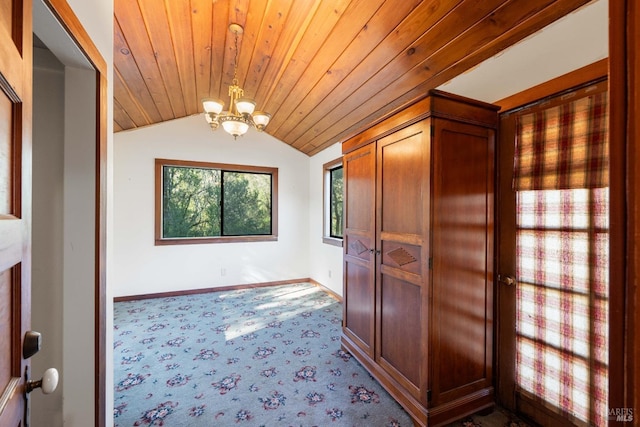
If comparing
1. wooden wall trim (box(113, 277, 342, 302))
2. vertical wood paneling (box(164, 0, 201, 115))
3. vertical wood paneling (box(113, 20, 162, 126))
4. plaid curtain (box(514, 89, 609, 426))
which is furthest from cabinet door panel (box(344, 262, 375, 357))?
vertical wood paneling (box(113, 20, 162, 126))

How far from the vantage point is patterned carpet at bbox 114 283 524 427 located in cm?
173

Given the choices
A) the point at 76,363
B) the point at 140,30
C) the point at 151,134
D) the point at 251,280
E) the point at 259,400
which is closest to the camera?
the point at 76,363

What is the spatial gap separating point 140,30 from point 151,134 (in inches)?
86.9

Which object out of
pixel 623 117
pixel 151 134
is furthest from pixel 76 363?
pixel 151 134

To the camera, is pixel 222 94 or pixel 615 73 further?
pixel 222 94

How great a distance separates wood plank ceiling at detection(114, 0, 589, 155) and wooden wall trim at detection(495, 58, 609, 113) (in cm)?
33

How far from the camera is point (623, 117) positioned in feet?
1.37

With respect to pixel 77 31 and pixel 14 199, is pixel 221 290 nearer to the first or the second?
pixel 77 31

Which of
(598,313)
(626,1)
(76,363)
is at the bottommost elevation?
(76,363)

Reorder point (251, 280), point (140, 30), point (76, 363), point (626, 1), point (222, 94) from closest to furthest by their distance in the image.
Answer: point (626, 1) → point (76, 363) → point (140, 30) → point (222, 94) → point (251, 280)

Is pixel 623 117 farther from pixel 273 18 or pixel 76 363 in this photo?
pixel 273 18

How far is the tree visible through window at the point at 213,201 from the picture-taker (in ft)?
13.4

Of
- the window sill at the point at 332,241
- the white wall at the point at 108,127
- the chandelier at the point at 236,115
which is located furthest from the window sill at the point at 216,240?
the white wall at the point at 108,127

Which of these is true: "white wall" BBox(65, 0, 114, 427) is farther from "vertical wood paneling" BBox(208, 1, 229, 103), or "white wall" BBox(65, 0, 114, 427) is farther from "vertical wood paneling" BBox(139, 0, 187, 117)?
"vertical wood paneling" BBox(208, 1, 229, 103)
